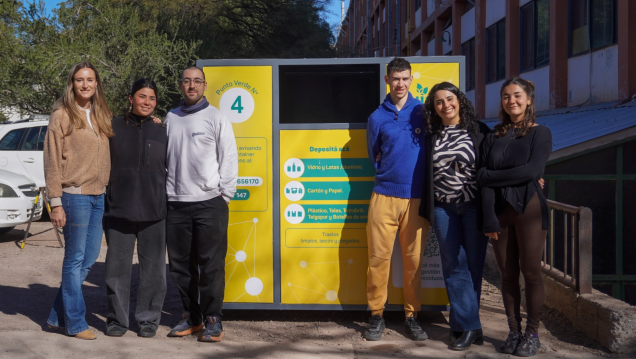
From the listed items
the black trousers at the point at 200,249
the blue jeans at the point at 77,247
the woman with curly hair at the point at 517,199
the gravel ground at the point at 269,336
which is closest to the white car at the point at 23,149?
the gravel ground at the point at 269,336

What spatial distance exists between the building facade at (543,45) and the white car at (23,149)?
10.1m

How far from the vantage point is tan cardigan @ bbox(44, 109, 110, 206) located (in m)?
4.60

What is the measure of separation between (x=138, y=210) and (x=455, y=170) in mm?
2396

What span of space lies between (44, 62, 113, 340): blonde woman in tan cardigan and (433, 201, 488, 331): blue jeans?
2.59m

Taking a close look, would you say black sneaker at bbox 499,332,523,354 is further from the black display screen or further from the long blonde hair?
the long blonde hair

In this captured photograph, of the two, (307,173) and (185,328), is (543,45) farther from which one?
(185,328)

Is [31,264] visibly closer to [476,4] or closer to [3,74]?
[3,74]

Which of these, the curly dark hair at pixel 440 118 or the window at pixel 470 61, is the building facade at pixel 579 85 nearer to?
the window at pixel 470 61

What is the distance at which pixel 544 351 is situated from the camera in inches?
181

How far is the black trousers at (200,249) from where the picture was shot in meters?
4.86

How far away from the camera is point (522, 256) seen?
4.46m

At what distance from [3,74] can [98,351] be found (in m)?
15.9

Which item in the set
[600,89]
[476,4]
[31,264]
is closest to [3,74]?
[31,264]

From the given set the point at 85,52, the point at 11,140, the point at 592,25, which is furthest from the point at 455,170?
the point at 85,52
